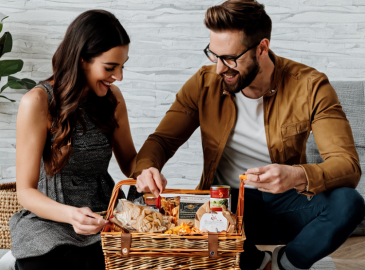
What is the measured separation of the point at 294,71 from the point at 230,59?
0.31m

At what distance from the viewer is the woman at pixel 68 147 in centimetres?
127

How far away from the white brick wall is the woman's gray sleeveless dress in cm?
111

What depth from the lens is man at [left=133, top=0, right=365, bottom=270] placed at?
133cm

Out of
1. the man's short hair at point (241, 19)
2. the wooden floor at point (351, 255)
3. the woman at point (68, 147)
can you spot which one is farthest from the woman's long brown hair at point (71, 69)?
the wooden floor at point (351, 255)

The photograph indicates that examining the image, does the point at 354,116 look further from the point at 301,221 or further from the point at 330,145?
the point at 301,221

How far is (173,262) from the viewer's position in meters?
1.09

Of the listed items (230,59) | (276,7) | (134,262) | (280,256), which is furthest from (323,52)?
(134,262)

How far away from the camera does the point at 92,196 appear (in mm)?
1488

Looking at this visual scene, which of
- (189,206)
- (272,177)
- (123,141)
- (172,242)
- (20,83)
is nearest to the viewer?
(172,242)

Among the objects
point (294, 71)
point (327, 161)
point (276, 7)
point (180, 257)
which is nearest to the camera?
point (180, 257)

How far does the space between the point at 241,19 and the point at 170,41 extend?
1.14 meters

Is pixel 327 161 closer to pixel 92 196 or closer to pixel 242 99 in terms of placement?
pixel 242 99

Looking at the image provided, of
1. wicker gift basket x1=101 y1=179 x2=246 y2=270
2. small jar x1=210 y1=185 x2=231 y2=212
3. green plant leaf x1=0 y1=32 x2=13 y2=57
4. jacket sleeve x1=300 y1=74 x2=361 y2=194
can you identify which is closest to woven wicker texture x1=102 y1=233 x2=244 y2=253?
wicker gift basket x1=101 y1=179 x2=246 y2=270

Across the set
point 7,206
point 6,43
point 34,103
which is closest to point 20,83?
point 6,43
